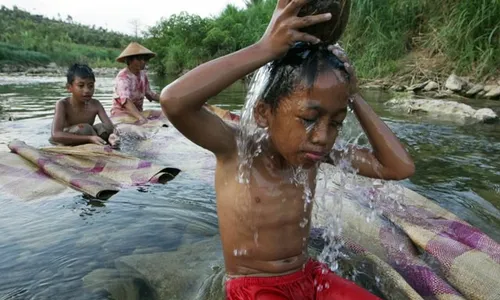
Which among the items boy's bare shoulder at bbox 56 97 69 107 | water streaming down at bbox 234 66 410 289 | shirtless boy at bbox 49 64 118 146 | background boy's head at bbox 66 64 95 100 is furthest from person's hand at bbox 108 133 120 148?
water streaming down at bbox 234 66 410 289

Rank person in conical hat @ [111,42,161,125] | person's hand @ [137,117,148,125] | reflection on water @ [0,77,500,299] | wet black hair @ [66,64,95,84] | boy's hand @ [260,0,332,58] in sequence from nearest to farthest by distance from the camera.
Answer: boy's hand @ [260,0,332,58] < reflection on water @ [0,77,500,299] < wet black hair @ [66,64,95,84] < person's hand @ [137,117,148,125] < person in conical hat @ [111,42,161,125]

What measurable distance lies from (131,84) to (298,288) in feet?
17.4

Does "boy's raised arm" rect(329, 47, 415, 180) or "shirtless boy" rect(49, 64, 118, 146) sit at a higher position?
"boy's raised arm" rect(329, 47, 415, 180)

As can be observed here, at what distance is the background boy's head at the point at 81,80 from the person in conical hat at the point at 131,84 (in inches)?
45.1

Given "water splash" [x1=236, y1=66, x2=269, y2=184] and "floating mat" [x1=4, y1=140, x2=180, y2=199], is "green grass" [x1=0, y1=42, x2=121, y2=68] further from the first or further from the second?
"water splash" [x1=236, y1=66, x2=269, y2=184]

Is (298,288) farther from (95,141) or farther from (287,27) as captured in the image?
(95,141)

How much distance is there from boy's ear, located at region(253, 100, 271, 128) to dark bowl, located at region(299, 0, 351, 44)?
0.30m

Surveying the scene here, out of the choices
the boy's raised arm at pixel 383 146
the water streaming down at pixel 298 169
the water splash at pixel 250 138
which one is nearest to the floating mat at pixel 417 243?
the water streaming down at pixel 298 169

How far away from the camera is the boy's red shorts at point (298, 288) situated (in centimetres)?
164

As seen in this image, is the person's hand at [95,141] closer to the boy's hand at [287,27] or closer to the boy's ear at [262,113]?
the boy's ear at [262,113]

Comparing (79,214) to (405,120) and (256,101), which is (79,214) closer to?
(256,101)

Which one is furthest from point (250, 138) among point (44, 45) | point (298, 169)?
point (44, 45)

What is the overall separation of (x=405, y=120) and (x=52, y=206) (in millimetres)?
5478

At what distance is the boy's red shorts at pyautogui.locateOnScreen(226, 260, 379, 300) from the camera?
1640 millimetres
